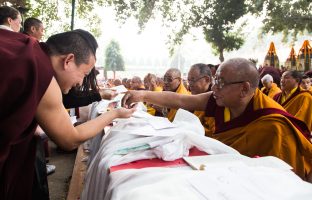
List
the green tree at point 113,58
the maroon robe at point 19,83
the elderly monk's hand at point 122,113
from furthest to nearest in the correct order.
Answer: the green tree at point 113,58
the elderly monk's hand at point 122,113
the maroon robe at point 19,83

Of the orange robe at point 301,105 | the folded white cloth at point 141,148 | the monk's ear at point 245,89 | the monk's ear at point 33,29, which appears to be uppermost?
the monk's ear at point 33,29

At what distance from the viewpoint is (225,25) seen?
16.2 meters

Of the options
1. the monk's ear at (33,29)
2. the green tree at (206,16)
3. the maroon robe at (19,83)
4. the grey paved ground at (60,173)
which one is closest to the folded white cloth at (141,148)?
the maroon robe at (19,83)

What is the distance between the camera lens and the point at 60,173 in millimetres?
4078

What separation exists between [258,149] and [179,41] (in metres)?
16.3

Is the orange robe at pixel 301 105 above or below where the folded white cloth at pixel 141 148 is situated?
below

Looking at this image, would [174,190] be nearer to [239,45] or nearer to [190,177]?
[190,177]

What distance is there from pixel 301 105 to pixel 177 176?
4.15 metres

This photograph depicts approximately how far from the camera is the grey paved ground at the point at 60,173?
3.41 m

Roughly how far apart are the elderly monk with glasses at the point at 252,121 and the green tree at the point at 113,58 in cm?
4089

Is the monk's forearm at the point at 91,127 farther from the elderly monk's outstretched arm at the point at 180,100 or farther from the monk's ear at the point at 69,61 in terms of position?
the elderly monk's outstretched arm at the point at 180,100

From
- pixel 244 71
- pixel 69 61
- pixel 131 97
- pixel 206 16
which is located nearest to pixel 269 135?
pixel 244 71

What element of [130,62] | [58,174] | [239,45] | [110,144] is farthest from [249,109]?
[130,62]

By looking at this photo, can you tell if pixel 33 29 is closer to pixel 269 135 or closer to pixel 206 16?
pixel 269 135
